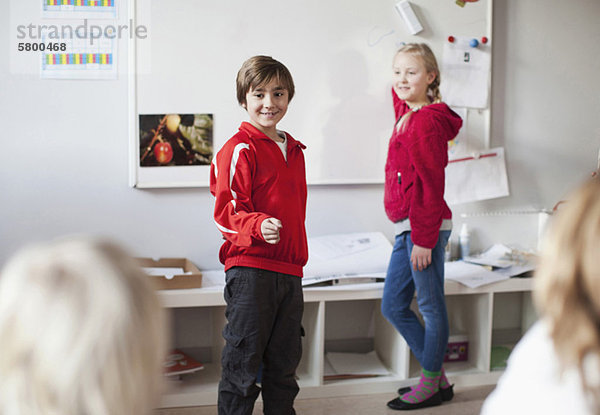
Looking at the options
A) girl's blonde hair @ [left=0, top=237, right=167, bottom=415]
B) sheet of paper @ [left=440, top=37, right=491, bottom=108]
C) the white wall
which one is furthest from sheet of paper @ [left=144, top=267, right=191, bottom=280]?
girl's blonde hair @ [left=0, top=237, right=167, bottom=415]

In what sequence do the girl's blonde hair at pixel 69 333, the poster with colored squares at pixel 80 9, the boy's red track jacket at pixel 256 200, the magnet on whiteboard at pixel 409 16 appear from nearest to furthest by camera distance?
the girl's blonde hair at pixel 69 333
the boy's red track jacket at pixel 256 200
the poster with colored squares at pixel 80 9
the magnet on whiteboard at pixel 409 16

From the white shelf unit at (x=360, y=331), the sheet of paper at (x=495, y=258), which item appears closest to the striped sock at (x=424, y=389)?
the white shelf unit at (x=360, y=331)

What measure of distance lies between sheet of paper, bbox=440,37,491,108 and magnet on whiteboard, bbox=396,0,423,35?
0.55 feet

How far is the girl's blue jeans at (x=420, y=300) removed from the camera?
2.26 meters

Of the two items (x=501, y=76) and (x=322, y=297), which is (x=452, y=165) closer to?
(x=501, y=76)

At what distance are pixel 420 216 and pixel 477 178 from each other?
29.9 inches

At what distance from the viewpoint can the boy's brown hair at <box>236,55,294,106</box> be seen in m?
1.84

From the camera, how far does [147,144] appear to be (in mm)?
2523

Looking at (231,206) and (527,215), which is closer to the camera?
(231,206)

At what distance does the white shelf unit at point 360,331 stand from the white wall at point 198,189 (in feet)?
1.07

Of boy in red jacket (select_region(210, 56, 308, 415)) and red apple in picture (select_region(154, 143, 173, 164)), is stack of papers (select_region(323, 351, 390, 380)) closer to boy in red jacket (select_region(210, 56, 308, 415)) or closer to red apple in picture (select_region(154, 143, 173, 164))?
boy in red jacket (select_region(210, 56, 308, 415))

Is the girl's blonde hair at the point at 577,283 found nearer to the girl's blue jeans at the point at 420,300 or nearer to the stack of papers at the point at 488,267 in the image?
the girl's blue jeans at the point at 420,300

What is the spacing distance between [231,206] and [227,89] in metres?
0.96

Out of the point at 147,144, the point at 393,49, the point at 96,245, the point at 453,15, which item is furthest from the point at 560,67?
the point at 96,245
